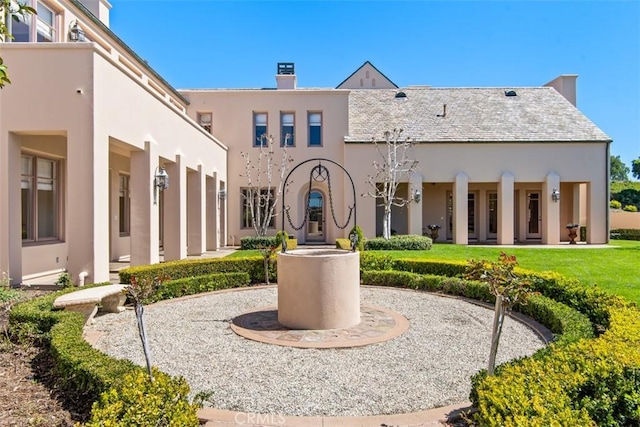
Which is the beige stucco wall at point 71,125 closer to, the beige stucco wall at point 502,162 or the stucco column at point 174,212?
the stucco column at point 174,212

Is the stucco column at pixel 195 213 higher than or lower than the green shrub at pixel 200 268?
higher

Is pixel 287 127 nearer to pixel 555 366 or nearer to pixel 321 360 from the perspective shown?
pixel 321 360

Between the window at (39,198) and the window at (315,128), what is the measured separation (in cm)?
1255

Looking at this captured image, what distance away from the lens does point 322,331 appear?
6.75 metres

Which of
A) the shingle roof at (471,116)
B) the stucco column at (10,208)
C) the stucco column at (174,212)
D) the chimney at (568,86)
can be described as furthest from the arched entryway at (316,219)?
the chimney at (568,86)

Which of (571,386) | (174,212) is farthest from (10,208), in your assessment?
(571,386)

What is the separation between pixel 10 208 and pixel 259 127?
1395 cm

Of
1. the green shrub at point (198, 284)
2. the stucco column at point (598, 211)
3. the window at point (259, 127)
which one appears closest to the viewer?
the green shrub at point (198, 284)

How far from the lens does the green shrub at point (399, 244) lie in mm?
17625

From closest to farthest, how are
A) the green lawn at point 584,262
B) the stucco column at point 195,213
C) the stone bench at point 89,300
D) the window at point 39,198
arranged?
the stone bench at point 89,300 < the green lawn at point 584,262 < the window at point 39,198 < the stucco column at point 195,213

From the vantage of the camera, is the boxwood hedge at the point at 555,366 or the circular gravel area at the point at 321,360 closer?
the boxwood hedge at the point at 555,366

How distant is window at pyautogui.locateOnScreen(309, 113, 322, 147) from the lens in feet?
72.1

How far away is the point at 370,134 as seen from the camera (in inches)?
867

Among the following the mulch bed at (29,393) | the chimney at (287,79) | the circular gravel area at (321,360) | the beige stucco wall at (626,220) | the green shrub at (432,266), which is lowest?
the circular gravel area at (321,360)
